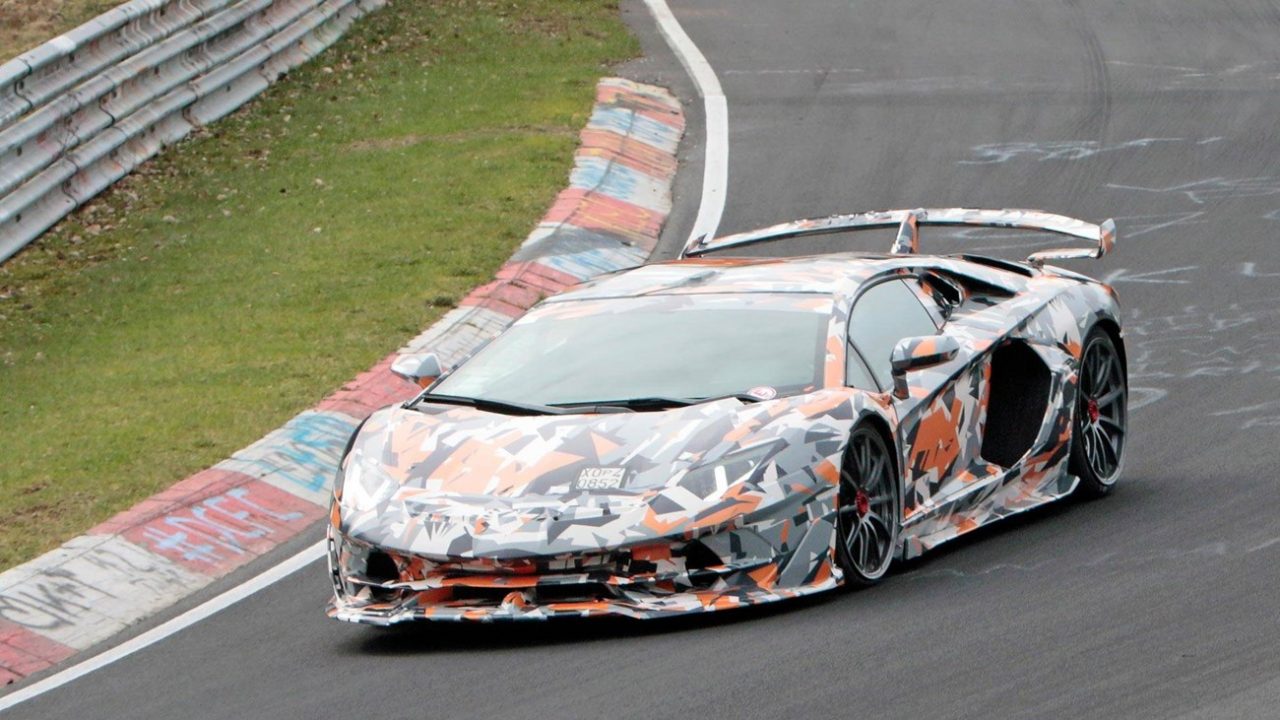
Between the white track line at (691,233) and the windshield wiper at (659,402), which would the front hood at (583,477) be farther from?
the white track line at (691,233)

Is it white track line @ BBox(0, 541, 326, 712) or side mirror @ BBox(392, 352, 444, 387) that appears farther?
side mirror @ BBox(392, 352, 444, 387)

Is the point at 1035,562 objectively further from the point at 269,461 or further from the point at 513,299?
the point at 513,299

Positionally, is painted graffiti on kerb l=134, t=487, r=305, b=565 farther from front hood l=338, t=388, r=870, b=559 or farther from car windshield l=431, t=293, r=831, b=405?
front hood l=338, t=388, r=870, b=559

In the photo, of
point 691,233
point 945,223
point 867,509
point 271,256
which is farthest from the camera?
point 691,233

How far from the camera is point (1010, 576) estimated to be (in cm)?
791

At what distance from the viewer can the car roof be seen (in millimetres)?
8766

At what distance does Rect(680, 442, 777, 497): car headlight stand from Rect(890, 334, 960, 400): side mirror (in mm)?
805

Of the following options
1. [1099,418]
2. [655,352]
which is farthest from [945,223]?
[655,352]

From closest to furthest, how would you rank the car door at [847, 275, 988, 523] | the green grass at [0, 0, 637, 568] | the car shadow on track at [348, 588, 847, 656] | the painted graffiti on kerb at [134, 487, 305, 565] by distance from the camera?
the car shadow on track at [348, 588, 847, 656], the car door at [847, 275, 988, 523], the painted graffiti on kerb at [134, 487, 305, 565], the green grass at [0, 0, 637, 568]

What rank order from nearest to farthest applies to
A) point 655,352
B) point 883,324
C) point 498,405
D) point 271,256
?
point 498,405 → point 655,352 → point 883,324 → point 271,256

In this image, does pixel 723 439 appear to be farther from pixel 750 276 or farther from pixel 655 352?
pixel 750 276

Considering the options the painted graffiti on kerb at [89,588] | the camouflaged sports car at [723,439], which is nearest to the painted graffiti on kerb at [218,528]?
the painted graffiti on kerb at [89,588]

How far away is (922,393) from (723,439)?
122 cm

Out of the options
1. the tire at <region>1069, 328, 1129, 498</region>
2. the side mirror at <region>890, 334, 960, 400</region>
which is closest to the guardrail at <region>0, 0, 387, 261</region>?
the tire at <region>1069, 328, 1129, 498</region>
